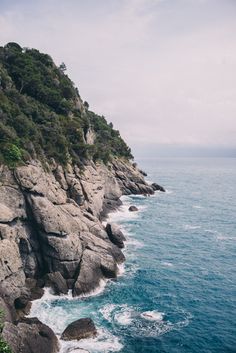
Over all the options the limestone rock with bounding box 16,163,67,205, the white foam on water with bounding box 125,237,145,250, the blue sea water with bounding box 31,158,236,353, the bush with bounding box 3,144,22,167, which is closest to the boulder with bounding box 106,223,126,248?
the blue sea water with bounding box 31,158,236,353

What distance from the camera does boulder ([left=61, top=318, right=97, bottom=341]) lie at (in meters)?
40.0

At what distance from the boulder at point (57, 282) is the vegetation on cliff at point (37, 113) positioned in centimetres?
1861

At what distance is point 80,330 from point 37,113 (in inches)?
1847

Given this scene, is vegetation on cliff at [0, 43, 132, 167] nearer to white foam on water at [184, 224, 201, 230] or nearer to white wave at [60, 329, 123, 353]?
white wave at [60, 329, 123, 353]

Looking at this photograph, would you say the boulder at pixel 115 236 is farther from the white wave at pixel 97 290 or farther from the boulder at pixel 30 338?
the boulder at pixel 30 338

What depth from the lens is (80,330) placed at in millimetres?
40438

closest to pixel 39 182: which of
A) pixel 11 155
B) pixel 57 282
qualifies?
pixel 11 155

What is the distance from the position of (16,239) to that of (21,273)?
16.6 ft

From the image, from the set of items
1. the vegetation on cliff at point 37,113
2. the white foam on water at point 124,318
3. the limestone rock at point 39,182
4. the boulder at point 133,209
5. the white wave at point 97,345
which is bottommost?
the white wave at point 97,345

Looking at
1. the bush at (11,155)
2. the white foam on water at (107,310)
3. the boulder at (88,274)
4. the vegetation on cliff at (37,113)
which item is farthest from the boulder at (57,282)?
the vegetation on cliff at (37,113)

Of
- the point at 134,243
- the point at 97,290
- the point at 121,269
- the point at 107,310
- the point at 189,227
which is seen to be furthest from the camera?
the point at 189,227

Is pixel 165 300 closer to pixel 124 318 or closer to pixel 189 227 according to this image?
pixel 124 318

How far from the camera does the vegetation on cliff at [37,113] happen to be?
5981cm

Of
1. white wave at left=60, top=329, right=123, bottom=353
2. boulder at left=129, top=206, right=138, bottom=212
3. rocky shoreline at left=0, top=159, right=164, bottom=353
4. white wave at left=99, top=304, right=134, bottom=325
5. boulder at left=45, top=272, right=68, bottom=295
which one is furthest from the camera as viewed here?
boulder at left=129, top=206, right=138, bottom=212
